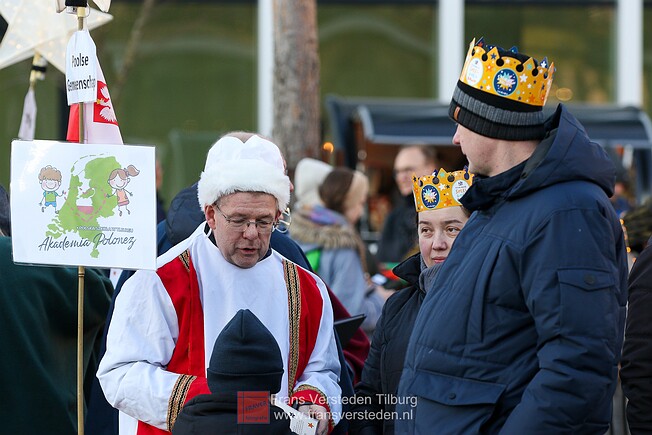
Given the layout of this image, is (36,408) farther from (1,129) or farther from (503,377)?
(1,129)

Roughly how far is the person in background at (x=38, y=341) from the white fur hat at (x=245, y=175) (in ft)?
2.88

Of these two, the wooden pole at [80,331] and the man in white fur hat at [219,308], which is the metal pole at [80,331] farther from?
the man in white fur hat at [219,308]

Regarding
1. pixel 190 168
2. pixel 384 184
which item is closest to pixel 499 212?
pixel 384 184

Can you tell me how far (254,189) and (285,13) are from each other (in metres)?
5.58

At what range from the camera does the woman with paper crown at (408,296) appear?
3744 mm

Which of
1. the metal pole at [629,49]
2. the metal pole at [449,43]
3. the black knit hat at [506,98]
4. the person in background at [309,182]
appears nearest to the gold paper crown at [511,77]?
the black knit hat at [506,98]

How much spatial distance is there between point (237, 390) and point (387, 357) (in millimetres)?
770

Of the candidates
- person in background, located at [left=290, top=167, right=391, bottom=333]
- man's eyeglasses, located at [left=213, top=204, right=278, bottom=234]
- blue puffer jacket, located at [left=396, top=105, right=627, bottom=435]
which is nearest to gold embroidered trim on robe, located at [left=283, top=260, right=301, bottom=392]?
man's eyeglasses, located at [left=213, top=204, right=278, bottom=234]

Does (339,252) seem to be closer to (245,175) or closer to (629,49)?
(245,175)

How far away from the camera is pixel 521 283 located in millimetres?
2898

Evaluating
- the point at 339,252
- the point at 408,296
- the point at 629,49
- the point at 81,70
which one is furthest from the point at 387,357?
the point at 629,49

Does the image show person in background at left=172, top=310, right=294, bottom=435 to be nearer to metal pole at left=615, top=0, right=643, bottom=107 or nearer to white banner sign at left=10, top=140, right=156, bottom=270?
white banner sign at left=10, top=140, right=156, bottom=270

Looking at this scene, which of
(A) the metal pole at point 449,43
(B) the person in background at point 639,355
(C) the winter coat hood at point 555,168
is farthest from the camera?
(A) the metal pole at point 449,43

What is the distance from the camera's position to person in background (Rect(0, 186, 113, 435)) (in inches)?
159
